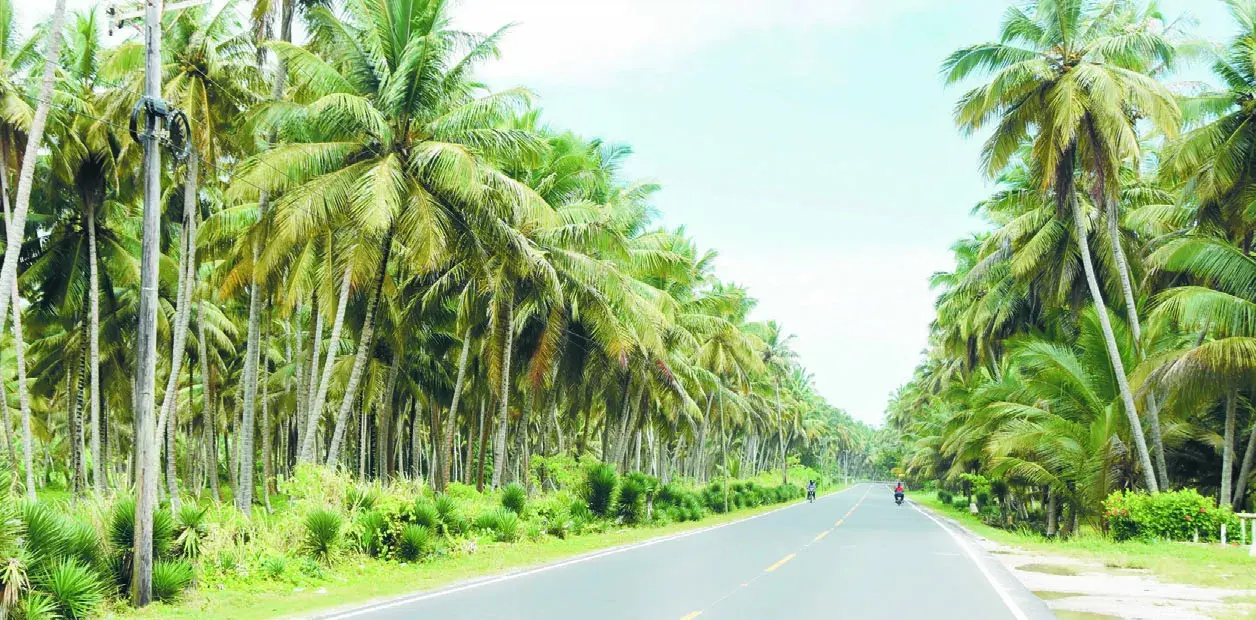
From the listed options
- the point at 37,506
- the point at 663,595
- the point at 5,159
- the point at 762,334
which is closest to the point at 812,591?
the point at 663,595

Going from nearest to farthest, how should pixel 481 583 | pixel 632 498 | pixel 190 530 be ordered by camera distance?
1. pixel 190 530
2. pixel 481 583
3. pixel 632 498

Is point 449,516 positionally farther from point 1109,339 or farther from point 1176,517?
point 1109,339

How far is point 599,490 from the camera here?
2583cm

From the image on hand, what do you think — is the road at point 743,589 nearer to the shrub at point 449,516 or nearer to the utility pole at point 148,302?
the shrub at point 449,516

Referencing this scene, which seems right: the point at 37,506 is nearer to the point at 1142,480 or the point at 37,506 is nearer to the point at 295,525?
the point at 295,525

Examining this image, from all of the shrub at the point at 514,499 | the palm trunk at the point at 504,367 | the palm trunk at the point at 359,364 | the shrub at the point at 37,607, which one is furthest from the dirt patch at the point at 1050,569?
the shrub at the point at 37,607

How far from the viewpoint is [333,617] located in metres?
9.59

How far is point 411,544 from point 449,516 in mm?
1720

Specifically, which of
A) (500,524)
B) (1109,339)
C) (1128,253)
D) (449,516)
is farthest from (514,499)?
(1128,253)

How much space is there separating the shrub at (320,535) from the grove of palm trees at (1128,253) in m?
16.2

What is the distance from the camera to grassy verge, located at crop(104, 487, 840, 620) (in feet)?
33.2

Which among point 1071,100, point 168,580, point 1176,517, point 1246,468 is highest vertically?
point 1071,100

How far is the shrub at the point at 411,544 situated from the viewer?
1502cm

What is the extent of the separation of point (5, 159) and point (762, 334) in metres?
43.8
